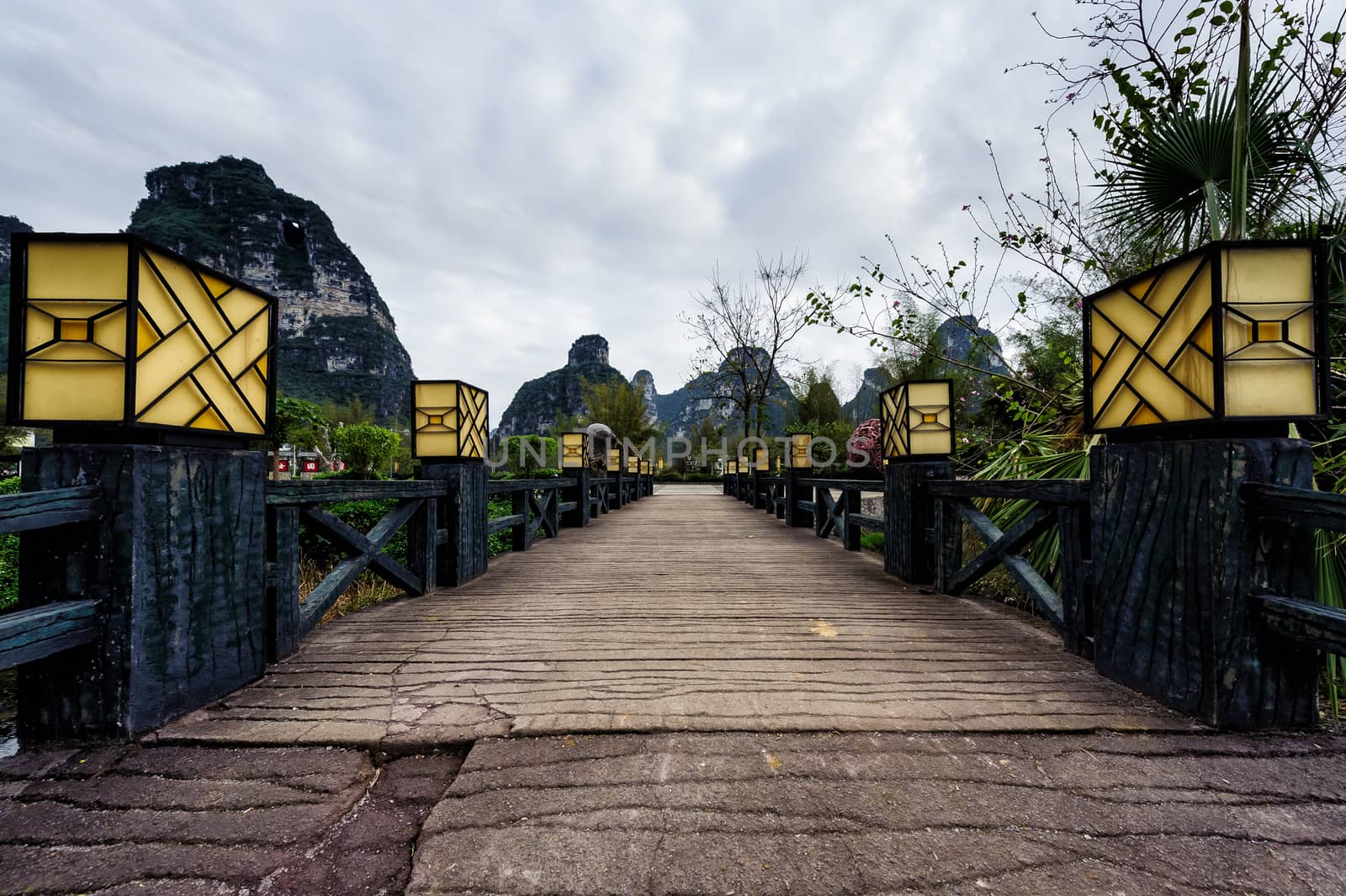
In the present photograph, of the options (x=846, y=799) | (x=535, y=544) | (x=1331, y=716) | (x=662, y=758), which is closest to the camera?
(x=846, y=799)

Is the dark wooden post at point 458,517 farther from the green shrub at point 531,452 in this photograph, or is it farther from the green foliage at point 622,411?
the green foliage at point 622,411

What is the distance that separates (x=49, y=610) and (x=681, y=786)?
1674 mm

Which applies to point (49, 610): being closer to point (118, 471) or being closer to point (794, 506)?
point (118, 471)

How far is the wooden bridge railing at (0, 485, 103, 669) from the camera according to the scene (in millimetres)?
1214

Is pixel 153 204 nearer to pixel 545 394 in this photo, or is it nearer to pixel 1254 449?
pixel 545 394

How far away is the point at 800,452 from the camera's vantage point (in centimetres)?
731

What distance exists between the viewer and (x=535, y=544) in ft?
17.2

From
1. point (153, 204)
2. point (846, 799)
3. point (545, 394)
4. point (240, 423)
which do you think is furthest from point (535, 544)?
point (153, 204)

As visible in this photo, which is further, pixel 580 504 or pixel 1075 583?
pixel 580 504

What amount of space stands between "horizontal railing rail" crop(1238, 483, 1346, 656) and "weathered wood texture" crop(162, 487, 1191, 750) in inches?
15.8

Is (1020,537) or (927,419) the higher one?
(927,419)

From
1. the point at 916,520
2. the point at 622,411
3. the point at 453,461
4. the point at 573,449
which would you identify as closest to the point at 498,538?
the point at 573,449

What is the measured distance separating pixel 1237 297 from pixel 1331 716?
4.62ft

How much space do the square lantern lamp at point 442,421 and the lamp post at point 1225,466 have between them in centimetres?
346
